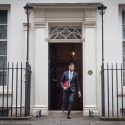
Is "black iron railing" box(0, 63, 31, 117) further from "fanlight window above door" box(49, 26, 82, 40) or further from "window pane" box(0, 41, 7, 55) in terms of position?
"fanlight window above door" box(49, 26, 82, 40)

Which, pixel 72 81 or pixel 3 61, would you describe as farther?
pixel 3 61

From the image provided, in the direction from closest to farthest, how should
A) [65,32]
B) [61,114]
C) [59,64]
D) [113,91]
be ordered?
[113,91], [61,114], [65,32], [59,64]

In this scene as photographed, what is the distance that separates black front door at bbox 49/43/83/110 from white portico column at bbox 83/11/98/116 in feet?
5.00

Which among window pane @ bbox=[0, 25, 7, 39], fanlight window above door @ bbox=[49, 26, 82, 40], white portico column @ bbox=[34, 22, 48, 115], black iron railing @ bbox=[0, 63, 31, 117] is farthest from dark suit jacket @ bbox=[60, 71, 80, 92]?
window pane @ bbox=[0, 25, 7, 39]

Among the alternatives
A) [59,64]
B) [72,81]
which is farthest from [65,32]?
[59,64]

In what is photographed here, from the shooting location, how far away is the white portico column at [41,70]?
1619 cm

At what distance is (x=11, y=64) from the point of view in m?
16.4

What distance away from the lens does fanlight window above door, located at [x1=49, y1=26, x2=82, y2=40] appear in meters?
16.8

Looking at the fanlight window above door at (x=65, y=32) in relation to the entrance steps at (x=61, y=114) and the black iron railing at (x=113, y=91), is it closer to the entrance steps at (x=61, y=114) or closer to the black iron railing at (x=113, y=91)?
the black iron railing at (x=113, y=91)

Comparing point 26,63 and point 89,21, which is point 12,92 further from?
point 89,21

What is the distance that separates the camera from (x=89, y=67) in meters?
16.2

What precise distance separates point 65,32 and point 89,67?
1.61 m

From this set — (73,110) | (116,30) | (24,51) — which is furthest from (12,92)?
(116,30)

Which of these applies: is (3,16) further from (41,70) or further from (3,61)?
(41,70)
